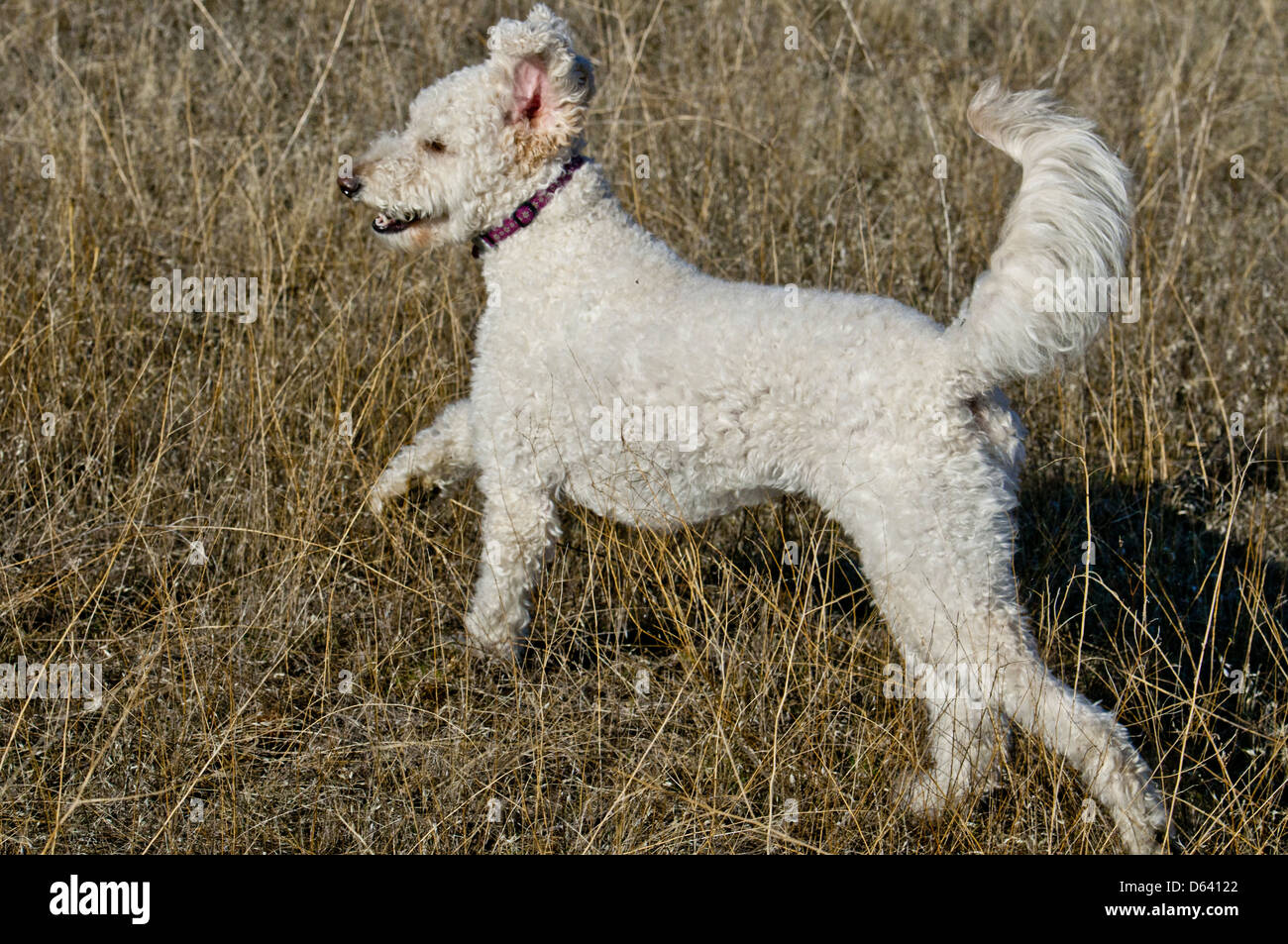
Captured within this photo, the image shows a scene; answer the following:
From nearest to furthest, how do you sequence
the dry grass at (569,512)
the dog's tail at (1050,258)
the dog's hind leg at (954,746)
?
the dog's tail at (1050,258)
the dog's hind leg at (954,746)
the dry grass at (569,512)

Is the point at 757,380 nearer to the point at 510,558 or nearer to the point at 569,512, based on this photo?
the point at 510,558

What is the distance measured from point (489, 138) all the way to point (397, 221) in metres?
0.39

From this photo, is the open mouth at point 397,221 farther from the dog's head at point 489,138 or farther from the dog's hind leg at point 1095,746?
the dog's hind leg at point 1095,746

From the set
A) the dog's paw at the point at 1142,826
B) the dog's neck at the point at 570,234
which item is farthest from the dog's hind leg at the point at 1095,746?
the dog's neck at the point at 570,234

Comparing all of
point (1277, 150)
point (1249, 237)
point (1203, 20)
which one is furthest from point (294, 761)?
point (1203, 20)

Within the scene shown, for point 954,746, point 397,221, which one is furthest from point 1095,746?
point 397,221

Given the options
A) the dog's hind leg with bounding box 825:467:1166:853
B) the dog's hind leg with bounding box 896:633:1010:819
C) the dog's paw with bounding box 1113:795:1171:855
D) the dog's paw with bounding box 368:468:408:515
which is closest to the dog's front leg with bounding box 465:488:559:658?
the dog's paw with bounding box 368:468:408:515

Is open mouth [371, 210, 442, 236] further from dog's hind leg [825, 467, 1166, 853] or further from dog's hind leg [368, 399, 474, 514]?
dog's hind leg [825, 467, 1166, 853]

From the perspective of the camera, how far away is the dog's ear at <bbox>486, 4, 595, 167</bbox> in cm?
329

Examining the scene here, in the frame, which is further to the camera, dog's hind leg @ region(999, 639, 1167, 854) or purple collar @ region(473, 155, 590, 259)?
purple collar @ region(473, 155, 590, 259)

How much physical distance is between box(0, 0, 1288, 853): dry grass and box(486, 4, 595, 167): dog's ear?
1.07m

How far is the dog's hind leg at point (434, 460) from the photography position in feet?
12.4

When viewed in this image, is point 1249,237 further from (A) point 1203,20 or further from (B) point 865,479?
(B) point 865,479

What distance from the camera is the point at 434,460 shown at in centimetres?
381
